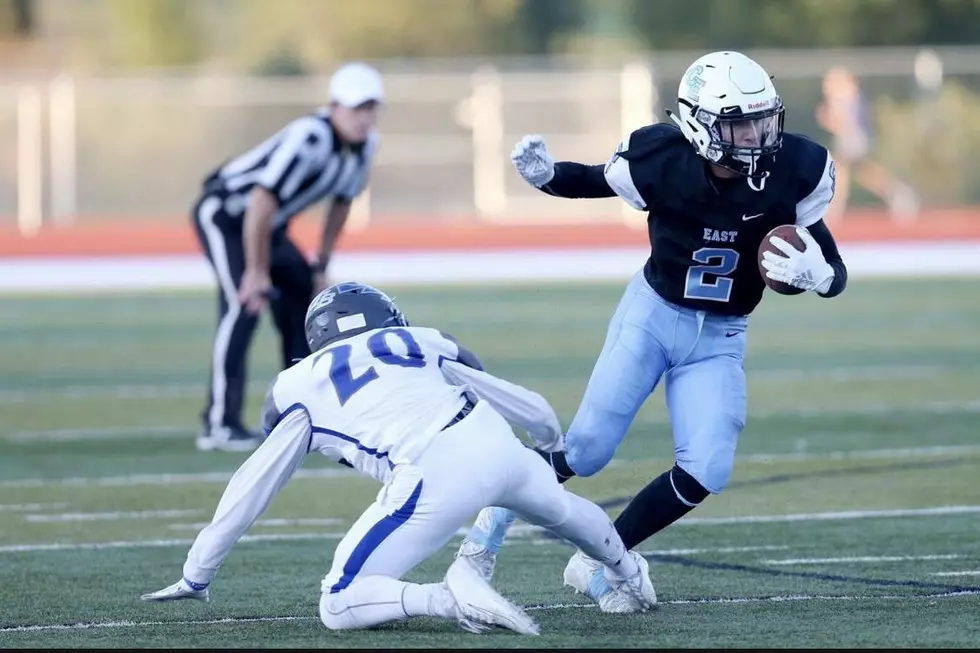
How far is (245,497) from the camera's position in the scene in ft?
14.5

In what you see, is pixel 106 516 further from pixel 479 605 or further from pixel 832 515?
pixel 479 605

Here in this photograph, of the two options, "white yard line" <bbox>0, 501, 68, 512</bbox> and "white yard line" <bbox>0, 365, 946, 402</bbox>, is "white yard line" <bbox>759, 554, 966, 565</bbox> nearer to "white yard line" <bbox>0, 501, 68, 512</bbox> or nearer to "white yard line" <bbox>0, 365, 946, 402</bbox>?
"white yard line" <bbox>0, 501, 68, 512</bbox>

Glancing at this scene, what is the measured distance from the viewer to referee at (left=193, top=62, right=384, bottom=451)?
812 cm

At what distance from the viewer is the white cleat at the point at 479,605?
425 cm

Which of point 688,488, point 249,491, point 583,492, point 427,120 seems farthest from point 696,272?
point 427,120

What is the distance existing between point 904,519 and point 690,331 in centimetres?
160

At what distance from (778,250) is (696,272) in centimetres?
32

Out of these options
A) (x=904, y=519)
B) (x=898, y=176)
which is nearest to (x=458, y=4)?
(x=898, y=176)

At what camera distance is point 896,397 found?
9.50m

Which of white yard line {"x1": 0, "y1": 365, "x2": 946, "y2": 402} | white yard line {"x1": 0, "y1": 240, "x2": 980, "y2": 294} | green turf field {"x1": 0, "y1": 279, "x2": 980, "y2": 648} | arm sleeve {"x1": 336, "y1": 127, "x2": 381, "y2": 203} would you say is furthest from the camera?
white yard line {"x1": 0, "y1": 240, "x2": 980, "y2": 294}

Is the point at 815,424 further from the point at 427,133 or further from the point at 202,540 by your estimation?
the point at 427,133

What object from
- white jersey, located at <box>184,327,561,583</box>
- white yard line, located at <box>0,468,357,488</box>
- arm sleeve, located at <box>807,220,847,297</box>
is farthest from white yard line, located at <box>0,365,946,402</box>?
white jersey, located at <box>184,327,561,583</box>

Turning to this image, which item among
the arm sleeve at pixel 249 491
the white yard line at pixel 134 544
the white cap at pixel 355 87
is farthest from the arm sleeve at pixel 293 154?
the arm sleeve at pixel 249 491

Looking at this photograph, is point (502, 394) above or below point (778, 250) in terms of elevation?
below
